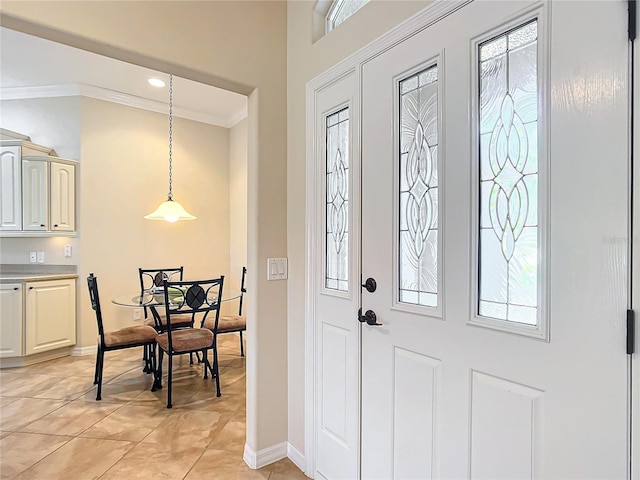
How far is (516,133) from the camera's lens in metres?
1.12

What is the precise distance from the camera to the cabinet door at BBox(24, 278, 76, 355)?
3713mm

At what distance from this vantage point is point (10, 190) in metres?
3.84

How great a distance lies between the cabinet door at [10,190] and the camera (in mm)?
3809

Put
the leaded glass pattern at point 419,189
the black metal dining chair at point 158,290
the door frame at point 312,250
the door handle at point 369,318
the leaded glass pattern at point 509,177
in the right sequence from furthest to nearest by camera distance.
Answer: the black metal dining chair at point 158,290, the door frame at point 312,250, the door handle at point 369,318, the leaded glass pattern at point 419,189, the leaded glass pattern at point 509,177

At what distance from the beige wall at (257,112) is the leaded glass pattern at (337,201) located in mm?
362

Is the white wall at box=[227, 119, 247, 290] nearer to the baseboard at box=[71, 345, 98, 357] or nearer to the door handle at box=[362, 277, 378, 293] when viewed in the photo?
the baseboard at box=[71, 345, 98, 357]

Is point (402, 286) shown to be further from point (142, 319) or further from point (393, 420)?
point (142, 319)

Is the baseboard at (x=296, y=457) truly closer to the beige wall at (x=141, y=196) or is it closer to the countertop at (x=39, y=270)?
the beige wall at (x=141, y=196)

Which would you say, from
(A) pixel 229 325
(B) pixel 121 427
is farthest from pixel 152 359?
(B) pixel 121 427

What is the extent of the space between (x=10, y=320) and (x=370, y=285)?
13.1ft

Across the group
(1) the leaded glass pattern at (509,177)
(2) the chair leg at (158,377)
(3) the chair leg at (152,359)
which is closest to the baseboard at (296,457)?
(1) the leaded glass pattern at (509,177)

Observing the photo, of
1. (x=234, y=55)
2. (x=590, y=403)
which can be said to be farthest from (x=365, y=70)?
(x=590, y=403)

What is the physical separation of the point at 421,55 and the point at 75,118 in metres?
4.21

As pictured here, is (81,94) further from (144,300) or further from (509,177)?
(509,177)
